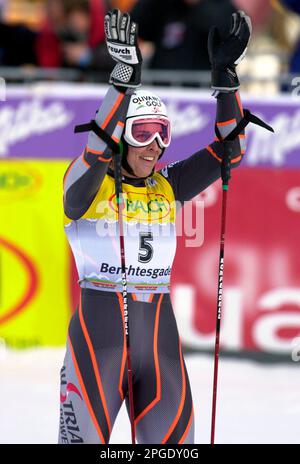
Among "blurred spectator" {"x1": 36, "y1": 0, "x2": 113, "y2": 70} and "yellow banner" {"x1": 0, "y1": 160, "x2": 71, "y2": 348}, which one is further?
"blurred spectator" {"x1": 36, "y1": 0, "x2": 113, "y2": 70}

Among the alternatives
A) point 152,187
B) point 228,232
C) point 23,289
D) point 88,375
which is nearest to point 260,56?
point 228,232

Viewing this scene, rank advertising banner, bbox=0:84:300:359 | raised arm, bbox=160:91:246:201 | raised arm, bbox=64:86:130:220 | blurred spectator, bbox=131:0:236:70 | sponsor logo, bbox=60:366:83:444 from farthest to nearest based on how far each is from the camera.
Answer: blurred spectator, bbox=131:0:236:70 < advertising banner, bbox=0:84:300:359 < raised arm, bbox=160:91:246:201 < sponsor logo, bbox=60:366:83:444 < raised arm, bbox=64:86:130:220

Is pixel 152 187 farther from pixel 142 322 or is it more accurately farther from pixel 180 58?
pixel 180 58

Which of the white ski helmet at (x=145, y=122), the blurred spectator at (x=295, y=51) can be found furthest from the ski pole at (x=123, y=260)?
the blurred spectator at (x=295, y=51)

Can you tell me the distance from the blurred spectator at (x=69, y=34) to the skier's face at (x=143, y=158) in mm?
4388

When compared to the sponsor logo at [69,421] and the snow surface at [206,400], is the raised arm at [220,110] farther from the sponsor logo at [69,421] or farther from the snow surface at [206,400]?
the snow surface at [206,400]

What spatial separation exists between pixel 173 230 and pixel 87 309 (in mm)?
520

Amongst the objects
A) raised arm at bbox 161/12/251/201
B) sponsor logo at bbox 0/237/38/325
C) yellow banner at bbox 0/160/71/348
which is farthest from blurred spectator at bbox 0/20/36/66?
raised arm at bbox 161/12/251/201

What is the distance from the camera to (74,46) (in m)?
8.54

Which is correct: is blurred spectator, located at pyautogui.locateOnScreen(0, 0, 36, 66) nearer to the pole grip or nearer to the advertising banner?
the advertising banner

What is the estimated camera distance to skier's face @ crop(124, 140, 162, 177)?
4.21 metres

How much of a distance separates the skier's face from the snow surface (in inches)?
94.0

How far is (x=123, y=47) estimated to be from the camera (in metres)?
3.85

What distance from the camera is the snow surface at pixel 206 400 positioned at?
20.3 ft
